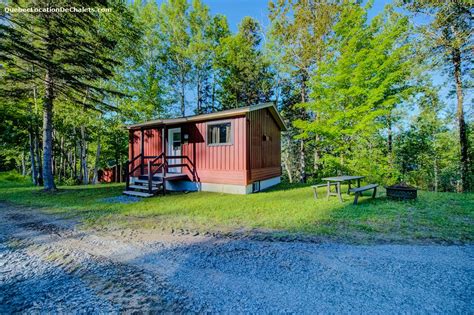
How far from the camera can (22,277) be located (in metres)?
2.51

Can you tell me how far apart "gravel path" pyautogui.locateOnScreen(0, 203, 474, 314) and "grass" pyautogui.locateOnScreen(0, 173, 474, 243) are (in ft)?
1.95

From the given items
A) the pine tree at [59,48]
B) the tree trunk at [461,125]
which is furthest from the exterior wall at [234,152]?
the tree trunk at [461,125]

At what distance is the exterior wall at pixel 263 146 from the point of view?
346 inches

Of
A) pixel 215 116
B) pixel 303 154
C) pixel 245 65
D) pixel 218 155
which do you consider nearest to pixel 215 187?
pixel 218 155

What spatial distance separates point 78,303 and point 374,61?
12.1 metres

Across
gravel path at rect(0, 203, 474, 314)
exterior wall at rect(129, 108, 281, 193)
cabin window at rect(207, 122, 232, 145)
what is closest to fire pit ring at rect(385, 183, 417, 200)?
gravel path at rect(0, 203, 474, 314)

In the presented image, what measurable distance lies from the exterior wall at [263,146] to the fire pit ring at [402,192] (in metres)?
4.69

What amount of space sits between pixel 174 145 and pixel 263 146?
4345 mm

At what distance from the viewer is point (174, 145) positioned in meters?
10.2

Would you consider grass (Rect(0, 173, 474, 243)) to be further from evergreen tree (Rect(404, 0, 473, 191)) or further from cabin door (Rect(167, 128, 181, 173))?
evergreen tree (Rect(404, 0, 473, 191))

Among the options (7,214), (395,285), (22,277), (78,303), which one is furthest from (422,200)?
(7,214)

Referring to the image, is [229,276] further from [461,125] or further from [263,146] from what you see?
[461,125]

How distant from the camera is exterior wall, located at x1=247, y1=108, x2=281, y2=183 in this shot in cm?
878

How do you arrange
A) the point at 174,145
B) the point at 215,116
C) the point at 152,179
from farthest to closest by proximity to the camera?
the point at 174,145 → the point at 152,179 → the point at 215,116
